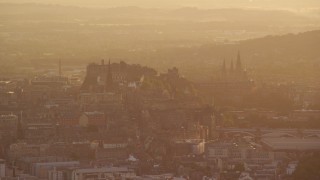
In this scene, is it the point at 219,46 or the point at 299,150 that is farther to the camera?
the point at 219,46

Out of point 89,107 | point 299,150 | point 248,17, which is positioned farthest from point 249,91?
point 248,17

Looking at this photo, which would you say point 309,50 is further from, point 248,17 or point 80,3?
point 80,3

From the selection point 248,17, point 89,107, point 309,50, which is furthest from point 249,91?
point 248,17

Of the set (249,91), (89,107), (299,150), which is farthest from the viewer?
(249,91)

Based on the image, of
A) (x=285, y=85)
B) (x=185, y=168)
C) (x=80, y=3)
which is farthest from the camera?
(x=80, y=3)

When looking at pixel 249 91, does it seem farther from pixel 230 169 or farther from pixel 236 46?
pixel 236 46

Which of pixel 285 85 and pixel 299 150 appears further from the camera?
pixel 285 85

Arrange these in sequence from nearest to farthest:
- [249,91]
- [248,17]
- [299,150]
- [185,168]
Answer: [185,168] → [299,150] → [249,91] → [248,17]

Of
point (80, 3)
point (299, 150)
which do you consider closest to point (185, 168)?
point (299, 150)

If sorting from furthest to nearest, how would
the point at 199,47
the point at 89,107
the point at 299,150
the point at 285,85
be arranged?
the point at 199,47 → the point at 285,85 → the point at 89,107 → the point at 299,150
